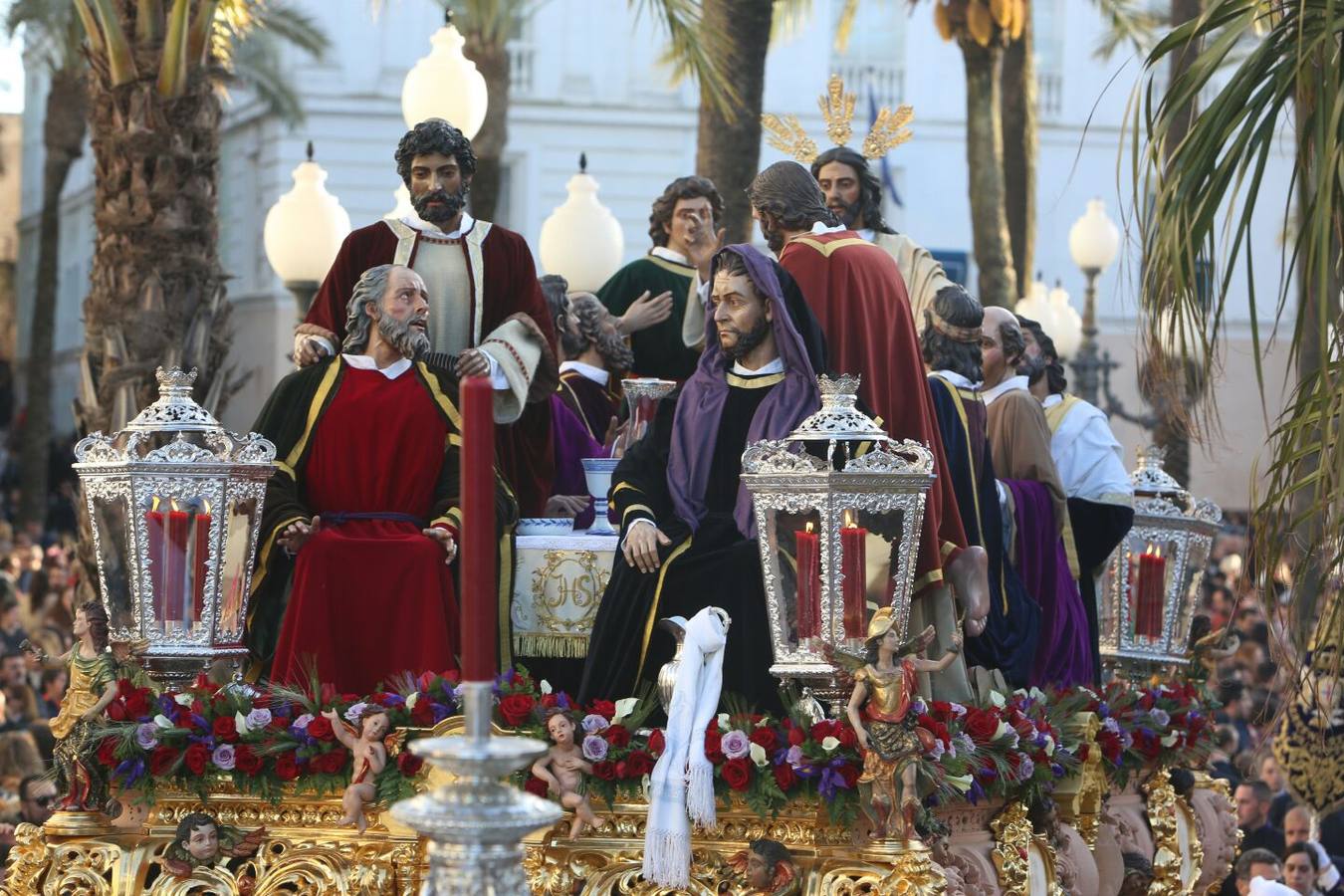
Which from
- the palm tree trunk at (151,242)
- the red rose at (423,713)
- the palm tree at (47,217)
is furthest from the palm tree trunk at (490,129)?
the palm tree at (47,217)

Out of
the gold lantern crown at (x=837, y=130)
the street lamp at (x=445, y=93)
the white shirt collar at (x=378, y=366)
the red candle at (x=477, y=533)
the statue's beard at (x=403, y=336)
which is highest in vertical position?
the street lamp at (x=445, y=93)

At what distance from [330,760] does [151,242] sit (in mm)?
5272

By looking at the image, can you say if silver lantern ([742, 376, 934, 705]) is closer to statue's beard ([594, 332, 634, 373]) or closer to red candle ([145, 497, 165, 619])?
red candle ([145, 497, 165, 619])

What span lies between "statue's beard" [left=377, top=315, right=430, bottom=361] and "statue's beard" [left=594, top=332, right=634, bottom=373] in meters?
1.93

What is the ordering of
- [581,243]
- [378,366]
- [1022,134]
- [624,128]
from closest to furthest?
[378,366] < [581,243] < [1022,134] < [624,128]

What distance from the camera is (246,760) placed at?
25.8 feet

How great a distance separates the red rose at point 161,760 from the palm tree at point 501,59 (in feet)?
20.2

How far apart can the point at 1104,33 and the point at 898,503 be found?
30041 mm

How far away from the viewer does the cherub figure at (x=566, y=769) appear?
7520 mm

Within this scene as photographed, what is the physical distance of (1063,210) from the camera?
122 feet

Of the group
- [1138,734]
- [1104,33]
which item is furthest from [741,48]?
[1104,33]

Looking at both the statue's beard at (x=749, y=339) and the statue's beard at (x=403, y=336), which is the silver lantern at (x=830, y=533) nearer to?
→ the statue's beard at (x=749, y=339)

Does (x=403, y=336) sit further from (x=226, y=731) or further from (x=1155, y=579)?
(x=1155, y=579)

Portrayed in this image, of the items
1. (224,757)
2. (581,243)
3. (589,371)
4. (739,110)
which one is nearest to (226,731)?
(224,757)
